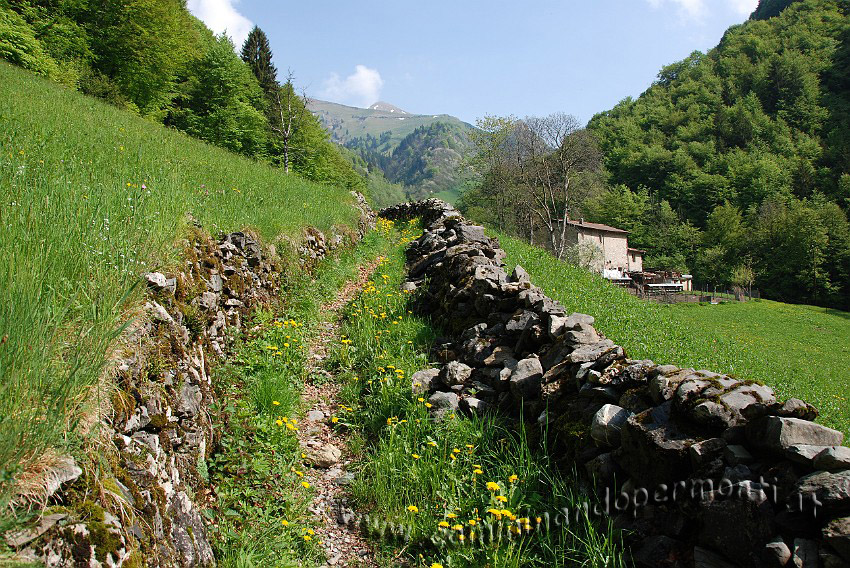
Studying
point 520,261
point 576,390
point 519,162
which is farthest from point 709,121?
point 576,390

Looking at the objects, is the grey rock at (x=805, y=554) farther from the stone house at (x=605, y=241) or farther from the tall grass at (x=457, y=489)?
the stone house at (x=605, y=241)

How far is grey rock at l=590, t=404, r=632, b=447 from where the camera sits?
3453 millimetres

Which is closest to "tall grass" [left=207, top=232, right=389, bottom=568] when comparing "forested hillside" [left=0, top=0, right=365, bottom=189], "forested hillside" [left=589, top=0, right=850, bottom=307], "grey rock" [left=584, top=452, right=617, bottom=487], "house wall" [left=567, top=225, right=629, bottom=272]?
"grey rock" [left=584, top=452, right=617, bottom=487]

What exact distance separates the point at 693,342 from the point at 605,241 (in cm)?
4923

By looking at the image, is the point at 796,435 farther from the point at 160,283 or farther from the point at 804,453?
the point at 160,283

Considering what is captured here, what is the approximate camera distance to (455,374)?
5418mm

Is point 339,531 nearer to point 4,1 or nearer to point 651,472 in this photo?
point 651,472

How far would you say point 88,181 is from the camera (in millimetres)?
4879

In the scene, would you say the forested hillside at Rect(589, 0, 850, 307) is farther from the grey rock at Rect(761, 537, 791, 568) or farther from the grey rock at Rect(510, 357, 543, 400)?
the grey rock at Rect(761, 537, 791, 568)

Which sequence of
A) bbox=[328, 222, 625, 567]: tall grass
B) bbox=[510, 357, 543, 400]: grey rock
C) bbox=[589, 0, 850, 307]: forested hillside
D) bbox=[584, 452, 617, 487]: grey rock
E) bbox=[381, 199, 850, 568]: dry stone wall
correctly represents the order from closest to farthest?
bbox=[381, 199, 850, 568]: dry stone wall, bbox=[328, 222, 625, 567]: tall grass, bbox=[584, 452, 617, 487]: grey rock, bbox=[510, 357, 543, 400]: grey rock, bbox=[589, 0, 850, 307]: forested hillside

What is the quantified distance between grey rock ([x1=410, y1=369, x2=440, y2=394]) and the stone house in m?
43.9

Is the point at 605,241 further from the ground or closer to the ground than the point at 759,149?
closer to the ground

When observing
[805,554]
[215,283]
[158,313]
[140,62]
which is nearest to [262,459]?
[158,313]

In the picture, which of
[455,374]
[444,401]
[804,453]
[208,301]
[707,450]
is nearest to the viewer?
[804,453]
